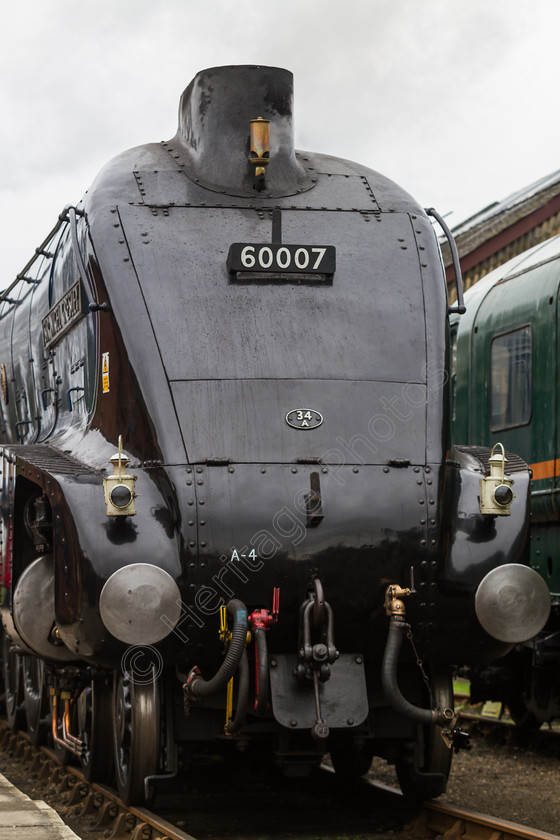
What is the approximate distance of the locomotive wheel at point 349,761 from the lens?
8.17 m

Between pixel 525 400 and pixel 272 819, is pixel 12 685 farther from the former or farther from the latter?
pixel 525 400

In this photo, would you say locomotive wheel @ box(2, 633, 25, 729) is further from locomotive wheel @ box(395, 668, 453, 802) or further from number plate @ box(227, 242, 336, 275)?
number plate @ box(227, 242, 336, 275)

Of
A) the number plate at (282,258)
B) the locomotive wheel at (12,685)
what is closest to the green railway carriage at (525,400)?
the number plate at (282,258)

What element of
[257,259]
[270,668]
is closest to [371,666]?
[270,668]

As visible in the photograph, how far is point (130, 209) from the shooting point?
742cm

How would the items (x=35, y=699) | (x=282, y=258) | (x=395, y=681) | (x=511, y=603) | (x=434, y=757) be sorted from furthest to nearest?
(x=35, y=699), (x=282, y=258), (x=434, y=757), (x=511, y=603), (x=395, y=681)

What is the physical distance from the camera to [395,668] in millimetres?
6438

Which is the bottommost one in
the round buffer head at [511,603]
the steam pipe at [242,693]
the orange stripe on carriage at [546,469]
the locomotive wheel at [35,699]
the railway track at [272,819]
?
the railway track at [272,819]

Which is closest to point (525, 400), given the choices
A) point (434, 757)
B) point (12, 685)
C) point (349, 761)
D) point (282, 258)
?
point (349, 761)

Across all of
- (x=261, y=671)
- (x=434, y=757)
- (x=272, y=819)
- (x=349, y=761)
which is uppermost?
(x=261, y=671)

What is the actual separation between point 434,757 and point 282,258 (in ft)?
9.41

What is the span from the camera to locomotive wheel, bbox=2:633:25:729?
10211 millimetres

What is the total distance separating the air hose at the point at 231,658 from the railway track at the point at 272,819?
75 centimetres

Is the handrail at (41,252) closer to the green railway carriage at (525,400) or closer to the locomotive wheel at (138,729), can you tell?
the locomotive wheel at (138,729)
